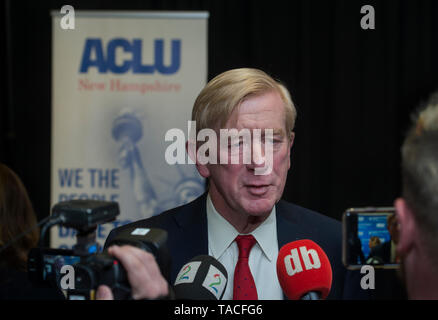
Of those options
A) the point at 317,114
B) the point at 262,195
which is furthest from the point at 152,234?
the point at 317,114

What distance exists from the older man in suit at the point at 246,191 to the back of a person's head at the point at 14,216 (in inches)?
24.4

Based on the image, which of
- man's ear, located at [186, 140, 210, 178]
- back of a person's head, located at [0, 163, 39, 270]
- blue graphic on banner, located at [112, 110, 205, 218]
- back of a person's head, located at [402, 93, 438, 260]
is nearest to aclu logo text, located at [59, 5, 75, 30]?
blue graphic on banner, located at [112, 110, 205, 218]

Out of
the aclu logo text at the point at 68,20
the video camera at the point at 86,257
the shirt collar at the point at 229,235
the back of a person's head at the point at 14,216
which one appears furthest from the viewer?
the aclu logo text at the point at 68,20

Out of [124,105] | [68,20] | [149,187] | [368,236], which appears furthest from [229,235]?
[68,20]

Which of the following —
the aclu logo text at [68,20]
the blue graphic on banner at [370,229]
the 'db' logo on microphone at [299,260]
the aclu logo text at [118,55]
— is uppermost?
the aclu logo text at [68,20]

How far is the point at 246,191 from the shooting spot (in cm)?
146

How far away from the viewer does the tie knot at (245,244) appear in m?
1.45

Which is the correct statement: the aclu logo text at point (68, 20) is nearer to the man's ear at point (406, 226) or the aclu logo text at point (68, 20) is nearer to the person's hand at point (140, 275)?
the person's hand at point (140, 275)

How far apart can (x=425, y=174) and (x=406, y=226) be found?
104 millimetres

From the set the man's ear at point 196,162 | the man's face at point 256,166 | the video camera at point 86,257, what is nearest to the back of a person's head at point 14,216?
the man's ear at point 196,162

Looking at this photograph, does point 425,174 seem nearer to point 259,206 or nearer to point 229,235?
point 259,206

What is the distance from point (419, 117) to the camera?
819mm

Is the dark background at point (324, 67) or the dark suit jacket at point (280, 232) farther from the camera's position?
the dark background at point (324, 67)

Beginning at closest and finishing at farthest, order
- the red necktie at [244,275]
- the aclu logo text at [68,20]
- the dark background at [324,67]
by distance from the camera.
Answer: the red necktie at [244,275], the aclu logo text at [68,20], the dark background at [324,67]
